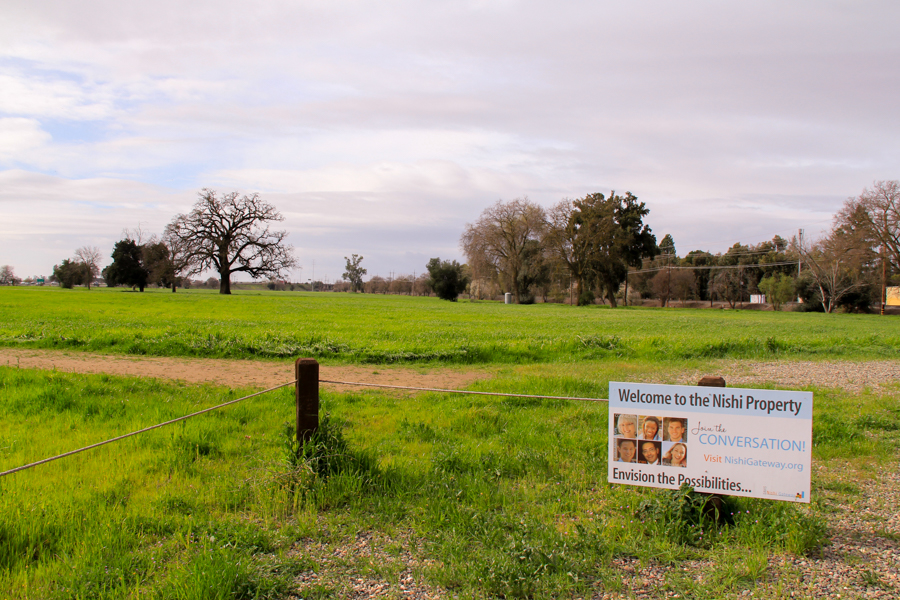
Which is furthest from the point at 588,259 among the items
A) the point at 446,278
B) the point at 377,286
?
the point at 377,286

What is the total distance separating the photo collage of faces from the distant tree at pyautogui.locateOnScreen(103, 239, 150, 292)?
9007cm

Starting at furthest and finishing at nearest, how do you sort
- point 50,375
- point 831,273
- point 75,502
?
point 831,273 < point 50,375 < point 75,502

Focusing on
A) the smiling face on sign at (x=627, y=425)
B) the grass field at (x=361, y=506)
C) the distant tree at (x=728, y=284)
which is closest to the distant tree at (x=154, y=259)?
the grass field at (x=361, y=506)

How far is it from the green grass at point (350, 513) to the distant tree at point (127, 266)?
86.5 m

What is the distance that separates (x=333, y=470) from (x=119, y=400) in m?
4.87

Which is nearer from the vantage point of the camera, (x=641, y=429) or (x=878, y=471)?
(x=641, y=429)

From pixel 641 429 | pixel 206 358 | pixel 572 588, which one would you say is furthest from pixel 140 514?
pixel 206 358

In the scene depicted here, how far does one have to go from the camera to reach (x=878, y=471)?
5.53 m

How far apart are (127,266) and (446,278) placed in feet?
159

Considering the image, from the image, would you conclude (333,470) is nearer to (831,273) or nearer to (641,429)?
Result: (641,429)

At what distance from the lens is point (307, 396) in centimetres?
466

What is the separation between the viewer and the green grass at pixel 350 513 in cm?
331

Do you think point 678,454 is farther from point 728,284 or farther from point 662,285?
point 728,284

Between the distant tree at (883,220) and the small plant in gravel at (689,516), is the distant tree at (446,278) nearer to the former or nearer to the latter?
the distant tree at (883,220)
